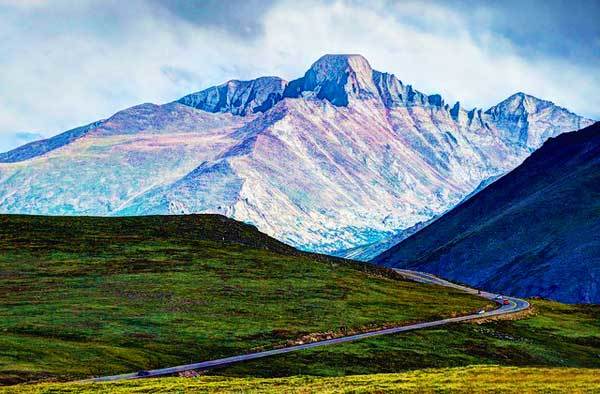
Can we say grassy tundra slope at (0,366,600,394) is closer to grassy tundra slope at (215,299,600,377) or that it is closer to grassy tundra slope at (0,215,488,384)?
grassy tundra slope at (0,215,488,384)

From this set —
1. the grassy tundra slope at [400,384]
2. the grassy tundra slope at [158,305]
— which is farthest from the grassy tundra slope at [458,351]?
the grassy tundra slope at [400,384]

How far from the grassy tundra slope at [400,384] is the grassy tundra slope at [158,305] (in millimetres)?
12731

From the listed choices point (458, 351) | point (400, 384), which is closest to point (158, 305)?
point (458, 351)

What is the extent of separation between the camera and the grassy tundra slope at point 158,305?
97.2 meters

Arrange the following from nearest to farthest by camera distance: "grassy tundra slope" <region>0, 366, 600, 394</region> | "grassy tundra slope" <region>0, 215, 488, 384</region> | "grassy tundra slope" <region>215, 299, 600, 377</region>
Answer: "grassy tundra slope" <region>0, 366, 600, 394</region>, "grassy tundra slope" <region>0, 215, 488, 384</region>, "grassy tundra slope" <region>215, 299, 600, 377</region>

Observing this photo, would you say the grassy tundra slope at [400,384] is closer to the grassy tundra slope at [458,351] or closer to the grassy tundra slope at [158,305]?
the grassy tundra slope at [158,305]

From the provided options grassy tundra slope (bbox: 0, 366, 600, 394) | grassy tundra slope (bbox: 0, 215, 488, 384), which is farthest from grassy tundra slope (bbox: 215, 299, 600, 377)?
grassy tundra slope (bbox: 0, 366, 600, 394)

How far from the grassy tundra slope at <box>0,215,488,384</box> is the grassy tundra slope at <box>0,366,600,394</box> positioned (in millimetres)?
12731

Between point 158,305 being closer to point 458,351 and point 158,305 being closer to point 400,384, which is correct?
point 458,351

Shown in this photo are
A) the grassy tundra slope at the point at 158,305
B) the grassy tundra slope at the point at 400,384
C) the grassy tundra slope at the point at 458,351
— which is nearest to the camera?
the grassy tundra slope at the point at 400,384

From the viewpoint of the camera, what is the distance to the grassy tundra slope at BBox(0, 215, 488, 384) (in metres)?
97.2

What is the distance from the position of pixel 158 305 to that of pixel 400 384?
79.1 meters

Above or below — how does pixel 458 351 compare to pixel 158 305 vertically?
below

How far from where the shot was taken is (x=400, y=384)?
6731cm
